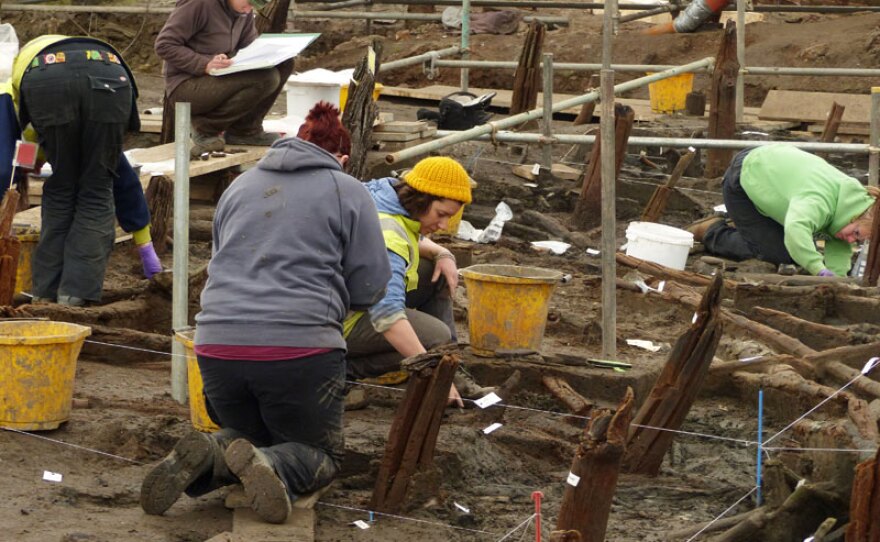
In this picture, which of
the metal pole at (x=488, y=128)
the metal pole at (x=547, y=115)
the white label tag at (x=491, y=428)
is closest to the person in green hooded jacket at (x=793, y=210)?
the metal pole at (x=488, y=128)

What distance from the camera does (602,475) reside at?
3.96 meters

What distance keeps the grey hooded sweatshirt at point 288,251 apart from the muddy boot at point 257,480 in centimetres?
36

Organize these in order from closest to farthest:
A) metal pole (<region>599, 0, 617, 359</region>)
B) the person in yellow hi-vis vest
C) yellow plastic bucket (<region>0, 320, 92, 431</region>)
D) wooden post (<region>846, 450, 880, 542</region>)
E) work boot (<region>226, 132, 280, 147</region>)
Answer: wooden post (<region>846, 450, 880, 542</region>) → yellow plastic bucket (<region>0, 320, 92, 431</region>) → metal pole (<region>599, 0, 617, 359</region>) → the person in yellow hi-vis vest → work boot (<region>226, 132, 280, 147</region>)

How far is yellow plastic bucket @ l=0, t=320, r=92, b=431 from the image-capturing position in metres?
5.07

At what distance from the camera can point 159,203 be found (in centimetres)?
812

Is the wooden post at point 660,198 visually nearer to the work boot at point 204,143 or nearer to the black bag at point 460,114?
the black bag at point 460,114

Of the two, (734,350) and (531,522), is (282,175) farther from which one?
(734,350)

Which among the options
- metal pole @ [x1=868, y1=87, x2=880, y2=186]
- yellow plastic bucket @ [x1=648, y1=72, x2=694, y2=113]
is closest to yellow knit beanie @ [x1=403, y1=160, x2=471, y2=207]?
metal pole @ [x1=868, y1=87, x2=880, y2=186]

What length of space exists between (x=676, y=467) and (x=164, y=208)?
374 centimetres

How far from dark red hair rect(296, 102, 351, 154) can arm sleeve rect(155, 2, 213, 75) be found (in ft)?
12.8

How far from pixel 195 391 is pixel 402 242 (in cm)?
101

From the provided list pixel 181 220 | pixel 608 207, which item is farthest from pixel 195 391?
Result: pixel 608 207

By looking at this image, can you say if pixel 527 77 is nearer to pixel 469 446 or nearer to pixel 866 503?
pixel 469 446

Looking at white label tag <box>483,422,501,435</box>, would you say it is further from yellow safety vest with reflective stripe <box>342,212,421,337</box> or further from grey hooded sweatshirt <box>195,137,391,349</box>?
grey hooded sweatshirt <box>195,137,391,349</box>
